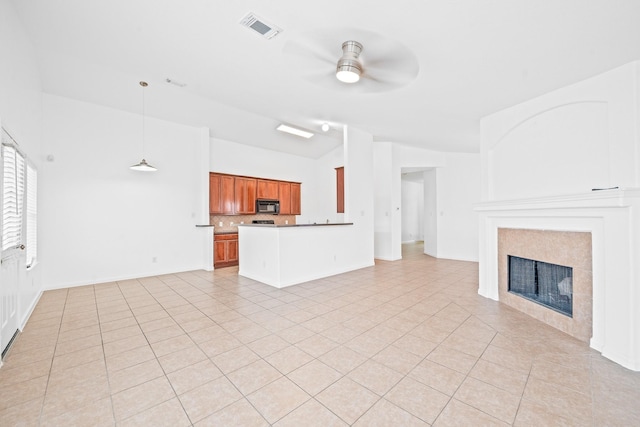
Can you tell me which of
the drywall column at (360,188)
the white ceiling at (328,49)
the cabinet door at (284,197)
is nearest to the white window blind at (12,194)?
the white ceiling at (328,49)

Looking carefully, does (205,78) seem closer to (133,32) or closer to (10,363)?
(133,32)

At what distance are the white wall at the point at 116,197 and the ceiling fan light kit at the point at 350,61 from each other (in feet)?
13.7

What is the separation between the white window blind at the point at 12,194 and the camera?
8.56 feet

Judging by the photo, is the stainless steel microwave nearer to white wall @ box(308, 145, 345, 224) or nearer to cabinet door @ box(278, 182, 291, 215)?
cabinet door @ box(278, 182, 291, 215)

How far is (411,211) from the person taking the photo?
481 inches

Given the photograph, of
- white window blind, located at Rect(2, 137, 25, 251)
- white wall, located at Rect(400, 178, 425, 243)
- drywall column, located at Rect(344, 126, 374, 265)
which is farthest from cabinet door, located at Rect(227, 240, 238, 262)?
white wall, located at Rect(400, 178, 425, 243)

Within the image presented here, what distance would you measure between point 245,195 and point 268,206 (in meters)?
0.72

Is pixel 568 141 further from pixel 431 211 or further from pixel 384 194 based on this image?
pixel 431 211

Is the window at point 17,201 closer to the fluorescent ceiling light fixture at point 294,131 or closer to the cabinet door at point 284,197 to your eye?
the fluorescent ceiling light fixture at point 294,131

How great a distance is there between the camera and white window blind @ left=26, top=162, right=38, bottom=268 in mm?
3617

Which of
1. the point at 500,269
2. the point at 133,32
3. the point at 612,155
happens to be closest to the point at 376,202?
the point at 500,269

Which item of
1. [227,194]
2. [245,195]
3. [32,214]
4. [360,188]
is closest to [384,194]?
[360,188]

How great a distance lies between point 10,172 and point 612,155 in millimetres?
6128

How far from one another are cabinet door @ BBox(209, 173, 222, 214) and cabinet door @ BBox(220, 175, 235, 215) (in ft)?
0.17
